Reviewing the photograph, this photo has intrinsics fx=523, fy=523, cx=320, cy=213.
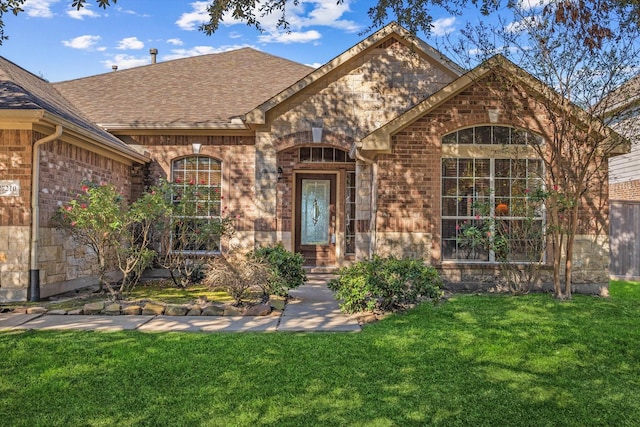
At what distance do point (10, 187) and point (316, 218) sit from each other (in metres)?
7.17

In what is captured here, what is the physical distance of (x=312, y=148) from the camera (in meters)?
13.3

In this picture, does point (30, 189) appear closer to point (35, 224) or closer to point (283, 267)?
point (35, 224)

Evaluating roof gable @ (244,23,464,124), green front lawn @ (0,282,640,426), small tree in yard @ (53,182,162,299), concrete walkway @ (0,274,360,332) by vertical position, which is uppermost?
roof gable @ (244,23,464,124)

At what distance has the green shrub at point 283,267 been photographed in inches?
340

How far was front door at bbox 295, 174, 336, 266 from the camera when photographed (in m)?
13.7

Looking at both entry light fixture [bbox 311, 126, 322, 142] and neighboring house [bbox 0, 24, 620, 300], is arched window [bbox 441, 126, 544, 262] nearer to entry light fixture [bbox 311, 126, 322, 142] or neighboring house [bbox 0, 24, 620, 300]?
neighboring house [bbox 0, 24, 620, 300]

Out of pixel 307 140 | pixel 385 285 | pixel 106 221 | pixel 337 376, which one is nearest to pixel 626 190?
pixel 307 140

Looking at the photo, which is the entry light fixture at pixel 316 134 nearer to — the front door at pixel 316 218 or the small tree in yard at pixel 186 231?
the front door at pixel 316 218

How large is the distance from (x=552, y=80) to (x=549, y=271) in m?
3.67

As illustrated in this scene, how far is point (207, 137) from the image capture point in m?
13.1

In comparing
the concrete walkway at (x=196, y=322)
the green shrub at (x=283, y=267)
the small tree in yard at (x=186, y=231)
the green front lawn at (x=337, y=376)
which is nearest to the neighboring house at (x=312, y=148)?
the small tree in yard at (x=186, y=231)

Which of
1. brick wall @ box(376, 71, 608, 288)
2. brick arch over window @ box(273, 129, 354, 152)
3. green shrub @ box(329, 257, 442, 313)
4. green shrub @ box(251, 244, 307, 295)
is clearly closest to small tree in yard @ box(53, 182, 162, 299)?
green shrub @ box(251, 244, 307, 295)

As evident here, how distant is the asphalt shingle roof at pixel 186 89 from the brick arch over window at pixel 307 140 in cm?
152

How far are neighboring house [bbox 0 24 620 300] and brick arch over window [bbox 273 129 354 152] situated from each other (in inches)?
1.3
